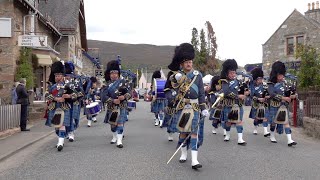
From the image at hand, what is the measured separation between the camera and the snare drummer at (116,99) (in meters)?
10.2

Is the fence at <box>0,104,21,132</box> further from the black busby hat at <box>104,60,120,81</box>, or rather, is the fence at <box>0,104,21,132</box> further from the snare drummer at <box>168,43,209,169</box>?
the snare drummer at <box>168,43,209,169</box>

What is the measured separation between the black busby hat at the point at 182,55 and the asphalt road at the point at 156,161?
1.83 metres

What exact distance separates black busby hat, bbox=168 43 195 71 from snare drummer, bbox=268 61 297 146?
362cm

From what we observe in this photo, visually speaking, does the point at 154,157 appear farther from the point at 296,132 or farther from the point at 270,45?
the point at 270,45

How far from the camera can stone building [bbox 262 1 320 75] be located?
32500 millimetres

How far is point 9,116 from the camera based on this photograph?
43.1 feet

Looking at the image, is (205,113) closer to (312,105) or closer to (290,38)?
(312,105)

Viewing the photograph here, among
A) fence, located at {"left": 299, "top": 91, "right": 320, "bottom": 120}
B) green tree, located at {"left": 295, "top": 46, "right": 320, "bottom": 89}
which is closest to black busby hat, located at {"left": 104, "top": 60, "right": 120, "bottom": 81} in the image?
fence, located at {"left": 299, "top": 91, "right": 320, "bottom": 120}

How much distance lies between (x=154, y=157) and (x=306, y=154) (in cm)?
326

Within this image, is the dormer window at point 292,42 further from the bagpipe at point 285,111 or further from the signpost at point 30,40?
the bagpipe at point 285,111

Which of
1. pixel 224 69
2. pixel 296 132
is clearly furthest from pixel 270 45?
pixel 224 69

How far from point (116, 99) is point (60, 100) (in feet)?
4.32

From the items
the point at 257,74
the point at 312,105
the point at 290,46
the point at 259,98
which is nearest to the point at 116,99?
the point at 259,98

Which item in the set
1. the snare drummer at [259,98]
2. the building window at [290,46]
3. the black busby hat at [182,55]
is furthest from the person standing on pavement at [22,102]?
the building window at [290,46]
